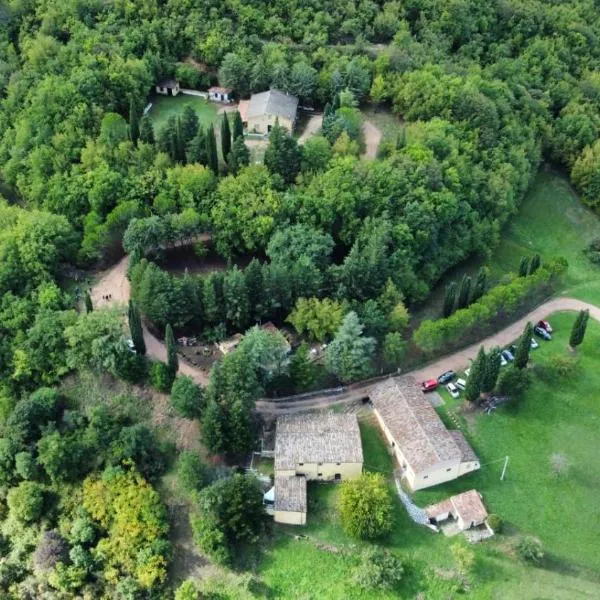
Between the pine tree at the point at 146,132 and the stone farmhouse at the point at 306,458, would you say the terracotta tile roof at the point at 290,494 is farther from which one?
the pine tree at the point at 146,132

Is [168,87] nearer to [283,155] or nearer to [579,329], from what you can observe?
[283,155]

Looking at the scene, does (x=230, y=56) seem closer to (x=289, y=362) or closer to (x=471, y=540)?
(x=289, y=362)

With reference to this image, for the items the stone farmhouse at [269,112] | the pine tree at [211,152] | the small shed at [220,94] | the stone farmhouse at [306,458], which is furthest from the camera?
the small shed at [220,94]

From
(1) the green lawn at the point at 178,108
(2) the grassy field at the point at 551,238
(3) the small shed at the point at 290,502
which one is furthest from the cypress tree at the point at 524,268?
(1) the green lawn at the point at 178,108

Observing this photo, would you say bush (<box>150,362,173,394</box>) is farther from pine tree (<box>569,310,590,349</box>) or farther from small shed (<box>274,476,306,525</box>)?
pine tree (<box>569,310,590,349</box>)

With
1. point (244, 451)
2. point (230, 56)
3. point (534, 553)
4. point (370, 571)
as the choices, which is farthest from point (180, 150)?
point (534, 553)

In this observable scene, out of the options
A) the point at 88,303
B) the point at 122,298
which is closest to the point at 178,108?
the point at 122,298

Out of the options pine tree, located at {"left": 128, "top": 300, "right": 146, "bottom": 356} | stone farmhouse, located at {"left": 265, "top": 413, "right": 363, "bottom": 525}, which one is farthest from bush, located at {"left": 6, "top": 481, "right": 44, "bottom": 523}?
stone farmhouse, located at {"left": 265, "top": 413, "right": 363, "bottom": 525}
